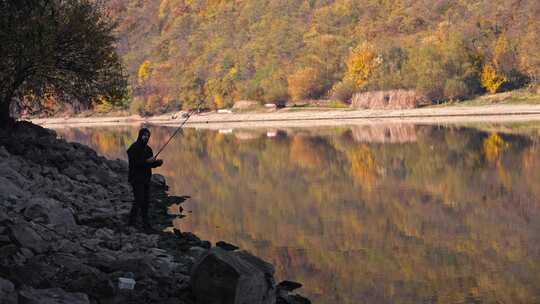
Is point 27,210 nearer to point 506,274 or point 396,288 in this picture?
point 396,288

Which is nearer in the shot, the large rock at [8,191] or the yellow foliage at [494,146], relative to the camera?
the large rock at [8,191]

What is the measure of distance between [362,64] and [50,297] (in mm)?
107853

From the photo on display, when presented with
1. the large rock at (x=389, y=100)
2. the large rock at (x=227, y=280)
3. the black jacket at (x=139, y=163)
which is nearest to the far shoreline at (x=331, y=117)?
the large rock at (x=389, y=100)

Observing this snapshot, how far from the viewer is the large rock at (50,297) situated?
959 cm

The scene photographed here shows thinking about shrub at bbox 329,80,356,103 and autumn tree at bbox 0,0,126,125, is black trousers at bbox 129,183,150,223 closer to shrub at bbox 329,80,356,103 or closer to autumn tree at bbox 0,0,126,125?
autumn tree at bbox 0,0,126,125

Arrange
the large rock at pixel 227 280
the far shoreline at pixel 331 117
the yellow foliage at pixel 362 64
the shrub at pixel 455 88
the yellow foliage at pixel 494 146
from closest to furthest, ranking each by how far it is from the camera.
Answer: the large rock at pixel 227 280 → the yellow foliage at pixel 494 146 → the far shoreline at pixel 331 117 → the shrub at pixel 455 88 → the yellow foliage at pixel 362 64

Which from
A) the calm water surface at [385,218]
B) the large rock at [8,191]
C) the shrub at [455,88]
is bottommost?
the calm water surface at [385,218]

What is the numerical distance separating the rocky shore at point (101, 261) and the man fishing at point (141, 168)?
1.52 feet

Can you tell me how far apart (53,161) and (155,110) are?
118 m

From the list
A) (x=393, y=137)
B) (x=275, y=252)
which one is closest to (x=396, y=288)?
(x=275, y=252)

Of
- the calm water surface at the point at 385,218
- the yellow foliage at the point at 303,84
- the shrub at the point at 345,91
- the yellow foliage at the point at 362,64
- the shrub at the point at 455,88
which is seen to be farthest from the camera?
the yellow foliage at the point at 303,84

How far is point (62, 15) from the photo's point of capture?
29.8m

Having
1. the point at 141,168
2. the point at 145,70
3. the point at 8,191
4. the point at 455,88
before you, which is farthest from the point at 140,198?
→ the point at 145,70

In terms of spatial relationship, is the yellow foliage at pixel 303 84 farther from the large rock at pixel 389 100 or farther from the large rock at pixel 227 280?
the large rock at pixel 227 280
